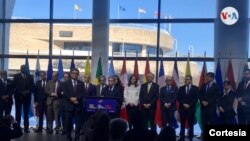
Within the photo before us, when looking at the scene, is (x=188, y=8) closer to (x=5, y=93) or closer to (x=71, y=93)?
(x=71, y=93)

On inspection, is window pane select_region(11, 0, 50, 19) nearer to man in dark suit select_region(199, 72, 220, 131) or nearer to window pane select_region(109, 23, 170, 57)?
window pane select_region(109, 23, 170, 57)

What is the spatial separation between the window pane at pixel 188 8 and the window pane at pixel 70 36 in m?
1.95

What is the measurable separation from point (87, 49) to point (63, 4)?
1268 millimetres

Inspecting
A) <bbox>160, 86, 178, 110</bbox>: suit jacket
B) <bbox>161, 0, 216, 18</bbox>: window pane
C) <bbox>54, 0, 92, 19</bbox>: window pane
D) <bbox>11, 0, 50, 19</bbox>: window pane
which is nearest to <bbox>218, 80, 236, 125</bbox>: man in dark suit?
<bbox>160, 86, 178, 110</bbox>: suit jacket

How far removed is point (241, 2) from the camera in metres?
9.11

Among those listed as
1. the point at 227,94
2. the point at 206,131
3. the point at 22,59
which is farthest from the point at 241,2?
the point at 206,131

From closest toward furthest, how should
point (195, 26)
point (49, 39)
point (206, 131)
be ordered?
point (206, 131) → point (195, 26) → point (49, 39)

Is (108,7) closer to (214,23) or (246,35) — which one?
(214,23)

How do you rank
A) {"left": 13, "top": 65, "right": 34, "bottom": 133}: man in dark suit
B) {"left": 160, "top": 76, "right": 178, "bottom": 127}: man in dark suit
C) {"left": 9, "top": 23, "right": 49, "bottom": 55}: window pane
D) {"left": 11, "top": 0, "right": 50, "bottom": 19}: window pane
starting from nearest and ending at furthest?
{"left": 160, "top": 76, "right": 178, "bottom": 127}: man in dark suit, {"left": 13, "top": 65, "right": 34, "bottom": 133}: man in dark suit, {"left": 11, "top": 0, "right": 50, "bottom": 19}: window pane, {"left": 9, "top": 23, "right": 49, "bottom": 55}: window pane

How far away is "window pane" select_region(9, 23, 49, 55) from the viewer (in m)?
10.4

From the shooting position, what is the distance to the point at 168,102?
7.49 metres

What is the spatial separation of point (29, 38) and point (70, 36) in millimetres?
1125

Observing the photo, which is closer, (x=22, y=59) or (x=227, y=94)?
(x=227, y=94)

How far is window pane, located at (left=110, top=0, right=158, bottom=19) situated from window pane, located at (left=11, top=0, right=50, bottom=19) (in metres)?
1.66
